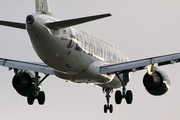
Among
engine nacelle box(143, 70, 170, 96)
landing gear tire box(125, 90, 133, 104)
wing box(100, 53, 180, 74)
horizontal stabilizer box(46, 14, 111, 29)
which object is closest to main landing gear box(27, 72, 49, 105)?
wing box(100, 53, 180, 74)

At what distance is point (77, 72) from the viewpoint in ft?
105

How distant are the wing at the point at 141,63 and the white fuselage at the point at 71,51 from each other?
2.59 ft

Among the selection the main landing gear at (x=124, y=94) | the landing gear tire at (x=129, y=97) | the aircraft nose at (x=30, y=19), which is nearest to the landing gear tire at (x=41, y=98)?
the main landing gear at (x=124, y=94)

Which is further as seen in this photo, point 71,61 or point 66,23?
point 71,61

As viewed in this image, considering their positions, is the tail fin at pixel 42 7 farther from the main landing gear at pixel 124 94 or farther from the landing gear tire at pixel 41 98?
the main landing gear at pixel 124 94

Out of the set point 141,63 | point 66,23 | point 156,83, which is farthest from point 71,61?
point 156,83

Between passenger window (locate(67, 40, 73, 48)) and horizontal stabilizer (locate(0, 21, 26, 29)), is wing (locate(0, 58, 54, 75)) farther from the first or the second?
horizontal stabilizer (locate(0, 21, 26, 29))

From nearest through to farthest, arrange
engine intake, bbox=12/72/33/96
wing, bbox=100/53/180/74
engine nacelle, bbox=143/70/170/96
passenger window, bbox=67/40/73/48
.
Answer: passenger window, bbox=67/40/73/48 → wing, bbox=100/53/180/74 → engine nacelle, bbox=143/70/170/96 → engine intake, bbox=12/72/33/96

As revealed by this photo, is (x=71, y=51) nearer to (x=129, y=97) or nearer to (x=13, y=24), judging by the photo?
(x=13, y=24)

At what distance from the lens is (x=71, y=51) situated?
30094 mm

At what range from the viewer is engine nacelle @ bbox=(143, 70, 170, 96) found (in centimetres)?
3372

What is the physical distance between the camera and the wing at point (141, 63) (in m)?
31.5

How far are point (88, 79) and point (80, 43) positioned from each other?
12.4 feet

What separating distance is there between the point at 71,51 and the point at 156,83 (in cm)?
743
